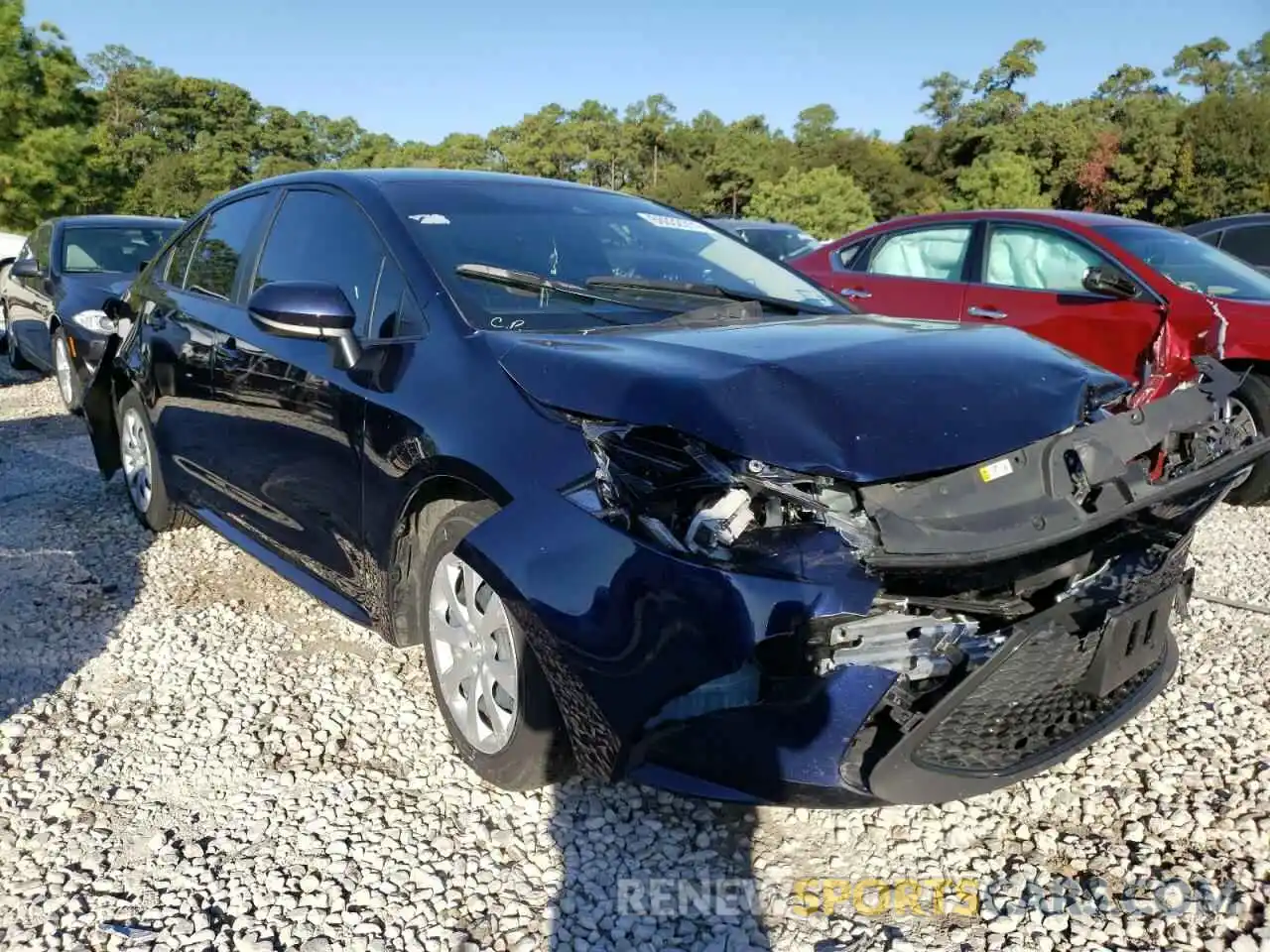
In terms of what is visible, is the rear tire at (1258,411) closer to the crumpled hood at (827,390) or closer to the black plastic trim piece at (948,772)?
the crumpled hood at (827,390)

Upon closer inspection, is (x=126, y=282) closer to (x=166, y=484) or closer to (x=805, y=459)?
(x=166, y=484)

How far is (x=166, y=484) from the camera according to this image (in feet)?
14.6

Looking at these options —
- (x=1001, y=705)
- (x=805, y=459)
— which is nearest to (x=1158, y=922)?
(x=1001, y=705)

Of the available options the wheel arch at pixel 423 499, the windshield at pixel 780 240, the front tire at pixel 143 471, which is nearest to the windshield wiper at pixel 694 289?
the wheel arch at pixel 423 499

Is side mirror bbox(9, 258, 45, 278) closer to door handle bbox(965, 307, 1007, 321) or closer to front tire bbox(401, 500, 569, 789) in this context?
front tire bbox(401, 500, 569, 789)

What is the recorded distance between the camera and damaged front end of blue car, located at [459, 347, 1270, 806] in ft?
6.13

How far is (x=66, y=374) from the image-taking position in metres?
7.74

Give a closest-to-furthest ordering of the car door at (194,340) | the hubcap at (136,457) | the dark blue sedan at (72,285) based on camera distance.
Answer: the car door at (194,340)
the hubcap at (136,457)
the dark blue sedan at (72,285)

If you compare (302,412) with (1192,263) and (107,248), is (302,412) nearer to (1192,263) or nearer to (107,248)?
(1192,263)

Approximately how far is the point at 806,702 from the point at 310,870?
1.26m

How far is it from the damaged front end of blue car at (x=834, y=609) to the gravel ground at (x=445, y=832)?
341 millimetres

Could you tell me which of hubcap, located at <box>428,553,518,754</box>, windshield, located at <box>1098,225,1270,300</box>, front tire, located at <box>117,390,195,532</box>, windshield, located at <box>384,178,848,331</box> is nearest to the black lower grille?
hubcap, located at <box>428,553,518,754</box>

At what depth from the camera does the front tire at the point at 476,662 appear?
7.73ft

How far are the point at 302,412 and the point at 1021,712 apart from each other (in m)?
2.29
